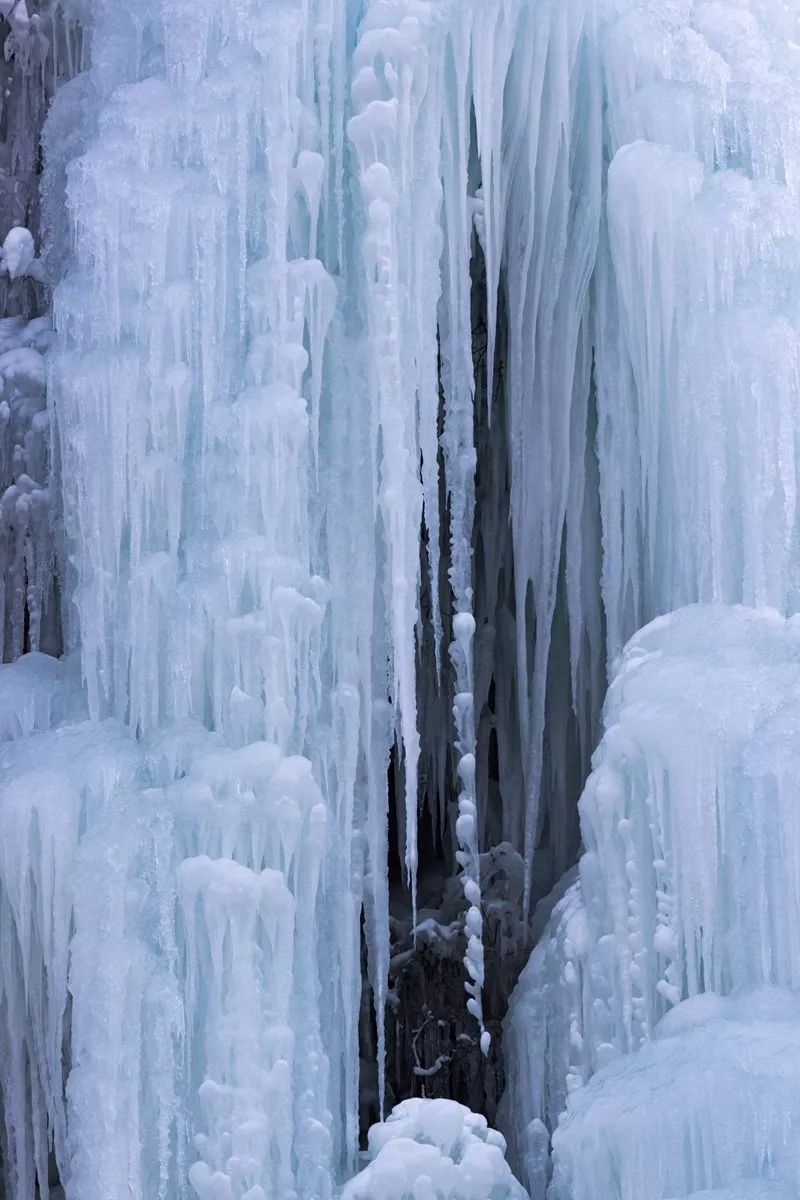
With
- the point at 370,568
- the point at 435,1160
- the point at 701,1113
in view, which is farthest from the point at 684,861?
the point at 370,568

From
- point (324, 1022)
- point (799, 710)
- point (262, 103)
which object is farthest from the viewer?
point (262, 103)

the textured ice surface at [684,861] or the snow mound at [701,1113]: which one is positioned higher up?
Result: the textured ice surface at [684,861]

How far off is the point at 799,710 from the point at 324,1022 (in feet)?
5.34

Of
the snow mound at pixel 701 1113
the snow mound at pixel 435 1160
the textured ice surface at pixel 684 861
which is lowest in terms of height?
the snow mound at pixel 435 1160

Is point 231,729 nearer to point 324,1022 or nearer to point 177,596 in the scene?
point 177,596

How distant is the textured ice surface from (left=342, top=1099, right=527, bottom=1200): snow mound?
11.9 inches

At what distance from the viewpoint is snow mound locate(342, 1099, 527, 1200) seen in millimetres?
5137

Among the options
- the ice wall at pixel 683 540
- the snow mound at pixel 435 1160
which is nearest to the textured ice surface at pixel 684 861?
the ice wall at pixel 683 540

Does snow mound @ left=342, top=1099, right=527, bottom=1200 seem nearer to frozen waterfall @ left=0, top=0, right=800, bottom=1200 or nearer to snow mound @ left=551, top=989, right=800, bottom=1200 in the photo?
frozen waterfall @ left=0, top=0, right=800, bottom=1200

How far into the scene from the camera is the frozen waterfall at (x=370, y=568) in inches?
201

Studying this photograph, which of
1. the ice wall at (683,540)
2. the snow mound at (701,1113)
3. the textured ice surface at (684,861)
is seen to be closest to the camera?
the snow mound at (701,1113)

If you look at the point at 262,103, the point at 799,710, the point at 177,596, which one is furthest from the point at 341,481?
the point at 799,710

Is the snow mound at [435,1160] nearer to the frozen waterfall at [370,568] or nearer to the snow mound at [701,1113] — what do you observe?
the frozen waterfall at [370,568]

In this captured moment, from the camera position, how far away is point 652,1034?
5133 millimetres
